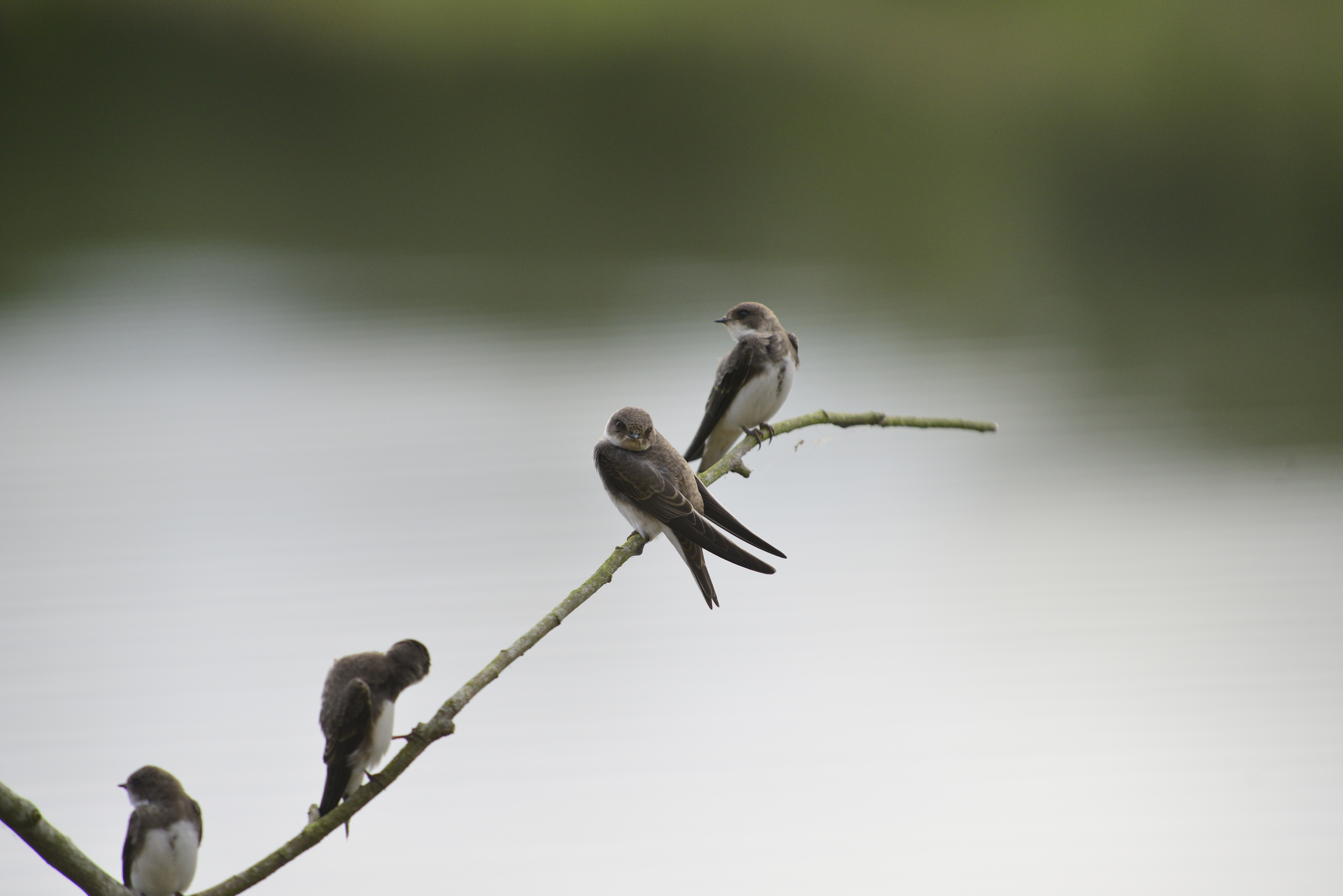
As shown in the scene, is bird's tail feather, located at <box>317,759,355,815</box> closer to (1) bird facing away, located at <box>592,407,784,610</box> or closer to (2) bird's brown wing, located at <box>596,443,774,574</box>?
(2) bird's brown wing, located at <box>596,443,774,574</box>

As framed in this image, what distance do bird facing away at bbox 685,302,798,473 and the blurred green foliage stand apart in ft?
42.8

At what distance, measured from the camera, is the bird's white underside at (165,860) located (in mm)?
2199

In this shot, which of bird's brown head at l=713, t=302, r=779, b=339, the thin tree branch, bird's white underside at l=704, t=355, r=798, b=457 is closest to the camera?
the thin tree branch

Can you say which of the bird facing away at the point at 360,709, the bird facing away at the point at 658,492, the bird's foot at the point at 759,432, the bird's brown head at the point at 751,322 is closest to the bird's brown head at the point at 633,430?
the bird facing away at the point at 658,492

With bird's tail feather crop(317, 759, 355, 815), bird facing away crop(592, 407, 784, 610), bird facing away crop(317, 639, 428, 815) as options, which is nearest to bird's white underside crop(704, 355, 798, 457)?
bird facing away crop(592, 407, 784, 610)

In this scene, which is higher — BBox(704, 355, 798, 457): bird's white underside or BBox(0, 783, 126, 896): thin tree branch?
BBox(704, 355, 798, 457): bird's white underside

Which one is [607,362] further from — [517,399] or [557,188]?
[557,188]

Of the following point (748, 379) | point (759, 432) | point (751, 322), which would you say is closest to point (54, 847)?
point (759, 432)

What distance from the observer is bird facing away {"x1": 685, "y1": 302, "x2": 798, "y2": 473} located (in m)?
4.53

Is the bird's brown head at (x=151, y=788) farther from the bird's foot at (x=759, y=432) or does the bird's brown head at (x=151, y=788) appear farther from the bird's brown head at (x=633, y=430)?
the bird's foot at (x=759, y=432)

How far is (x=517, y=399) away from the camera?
12.8m

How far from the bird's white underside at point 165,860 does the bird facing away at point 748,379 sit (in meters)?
2.65

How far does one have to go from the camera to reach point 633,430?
3.14m

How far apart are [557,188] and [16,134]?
11.6m
